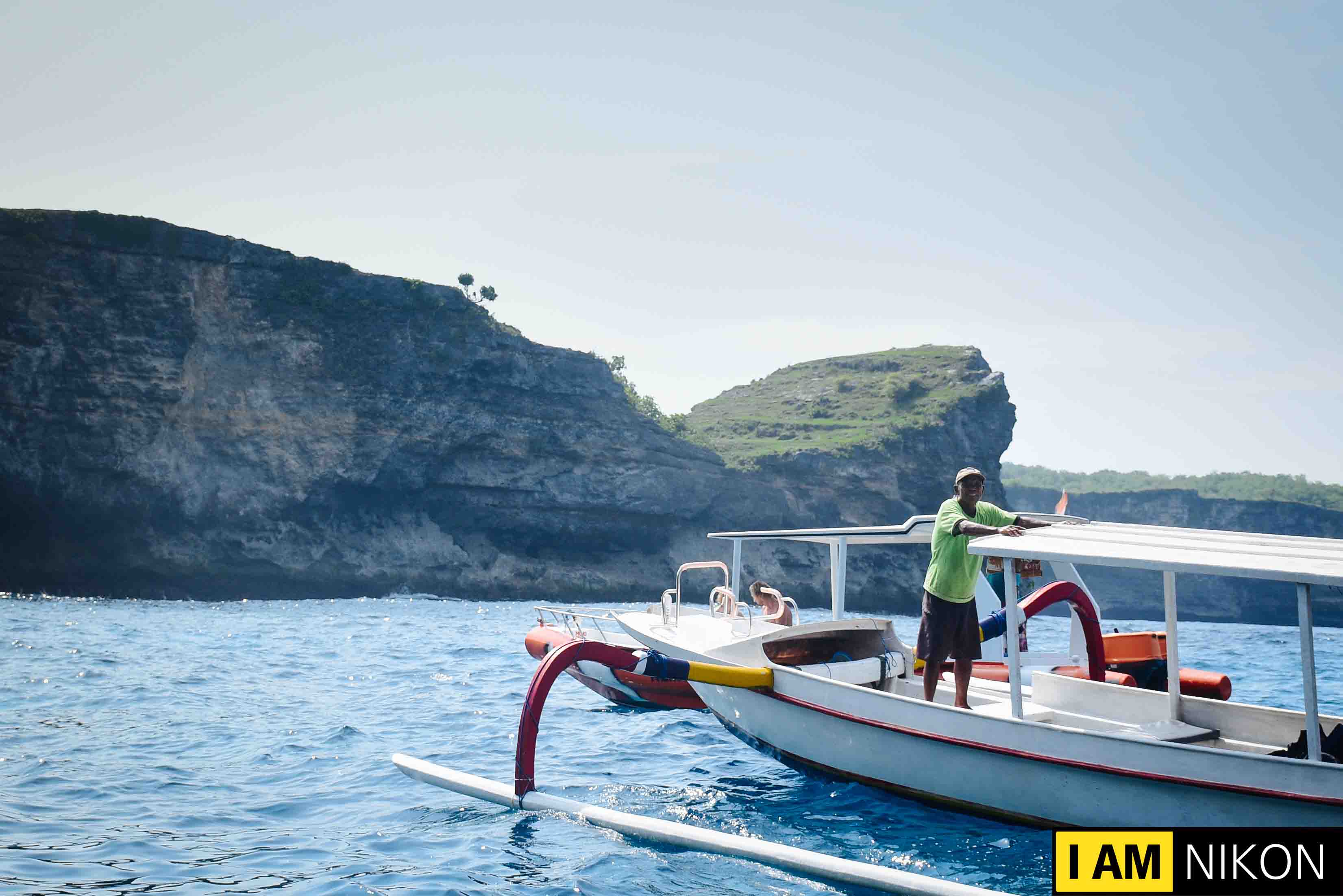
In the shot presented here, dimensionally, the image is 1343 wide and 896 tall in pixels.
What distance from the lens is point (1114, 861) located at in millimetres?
6332

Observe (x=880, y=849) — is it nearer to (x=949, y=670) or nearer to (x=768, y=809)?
(x=768, y=809)

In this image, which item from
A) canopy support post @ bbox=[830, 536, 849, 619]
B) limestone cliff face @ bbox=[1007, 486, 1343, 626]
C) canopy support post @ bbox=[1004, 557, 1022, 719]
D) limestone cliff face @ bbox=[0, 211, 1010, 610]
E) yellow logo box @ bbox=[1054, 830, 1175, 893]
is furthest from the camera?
limestone cliff face @ bbox=[1007, 486, 1343, 626]

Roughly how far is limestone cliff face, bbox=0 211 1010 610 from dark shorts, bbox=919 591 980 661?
4882cm

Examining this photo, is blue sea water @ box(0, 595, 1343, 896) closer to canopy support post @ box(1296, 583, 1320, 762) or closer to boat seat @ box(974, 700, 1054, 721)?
boat seat @ box(974, 700, 1054, 721)

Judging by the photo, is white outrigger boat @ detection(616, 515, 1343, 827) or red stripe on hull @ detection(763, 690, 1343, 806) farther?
white outrigger boat @ detection(616, 515, 1343, 827)

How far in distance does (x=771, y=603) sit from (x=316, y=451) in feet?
146

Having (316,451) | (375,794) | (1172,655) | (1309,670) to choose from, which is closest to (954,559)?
(1172,655)

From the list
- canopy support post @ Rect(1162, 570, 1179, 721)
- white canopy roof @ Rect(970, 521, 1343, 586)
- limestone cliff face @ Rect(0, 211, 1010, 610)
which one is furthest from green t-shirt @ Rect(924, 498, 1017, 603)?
limestone cliff face @ Rect(0, 211, 1010, 610)

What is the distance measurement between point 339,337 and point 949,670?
49459mm

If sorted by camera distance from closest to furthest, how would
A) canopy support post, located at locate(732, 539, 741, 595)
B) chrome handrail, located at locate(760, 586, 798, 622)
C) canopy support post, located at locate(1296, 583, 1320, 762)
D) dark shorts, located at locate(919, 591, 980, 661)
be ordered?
canopy support post, located at locate(1296, 583, 1320, 762)
dark shorts, located at locate(919, 591, 980, 661)
canopy support post, located at locate(732, 539, 741, 595)
chrome handrail, located at locate(760, 586, 798, 622)

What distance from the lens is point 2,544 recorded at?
146 ft

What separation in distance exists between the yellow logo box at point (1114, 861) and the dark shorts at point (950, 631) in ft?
5.43

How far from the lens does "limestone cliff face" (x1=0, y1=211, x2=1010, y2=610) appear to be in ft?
151

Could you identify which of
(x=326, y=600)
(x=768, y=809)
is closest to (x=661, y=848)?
(x=768, y=809)
